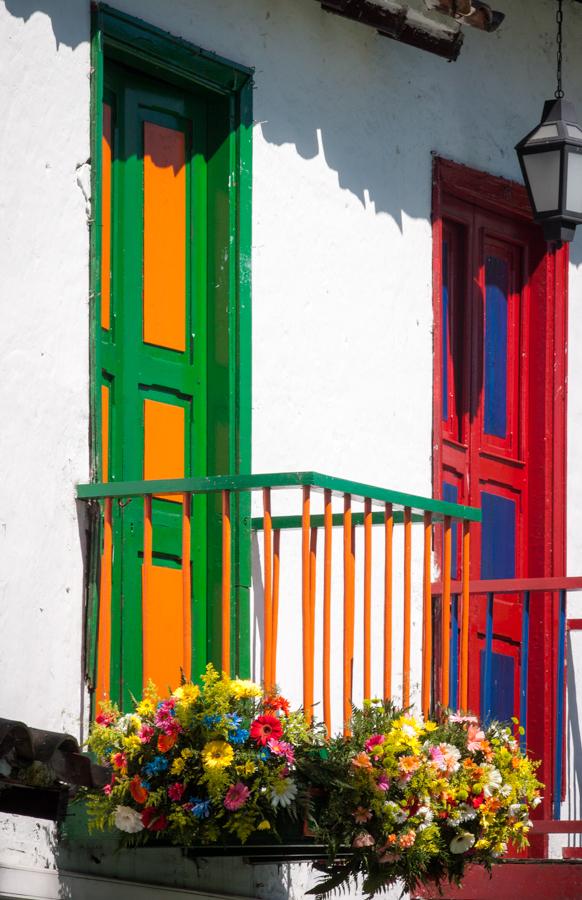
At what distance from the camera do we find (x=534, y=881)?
7906 millimetres

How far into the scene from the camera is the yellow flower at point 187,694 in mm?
6699

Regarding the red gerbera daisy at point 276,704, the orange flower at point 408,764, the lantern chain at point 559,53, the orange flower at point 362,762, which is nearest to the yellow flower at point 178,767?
the red gerbera daisy at point 276,704

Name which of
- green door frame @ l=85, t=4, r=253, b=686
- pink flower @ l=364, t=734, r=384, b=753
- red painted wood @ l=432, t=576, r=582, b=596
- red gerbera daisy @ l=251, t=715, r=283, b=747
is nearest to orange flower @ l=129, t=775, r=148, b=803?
red gerbera daisy @ l=251, t=715, r=283, b=747

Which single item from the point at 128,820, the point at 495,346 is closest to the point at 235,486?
the point at 128,820

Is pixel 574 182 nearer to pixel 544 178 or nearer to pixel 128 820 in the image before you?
pixel 544 178

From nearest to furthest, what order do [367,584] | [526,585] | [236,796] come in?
[236,796] < [367,584] < [526,585]

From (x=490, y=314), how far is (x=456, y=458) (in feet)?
2.56

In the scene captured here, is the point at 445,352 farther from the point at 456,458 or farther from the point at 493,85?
the point at 493,85

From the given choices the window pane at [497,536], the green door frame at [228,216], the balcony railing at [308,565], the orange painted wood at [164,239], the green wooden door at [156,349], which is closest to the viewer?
the balcony railing at [308,565]

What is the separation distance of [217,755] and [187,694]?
238 millimetres

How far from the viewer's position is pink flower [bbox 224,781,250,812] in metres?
6.53

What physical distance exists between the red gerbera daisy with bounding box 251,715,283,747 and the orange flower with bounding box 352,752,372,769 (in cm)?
26

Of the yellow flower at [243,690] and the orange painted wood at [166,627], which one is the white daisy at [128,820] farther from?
the orange painted wood at [166,627]

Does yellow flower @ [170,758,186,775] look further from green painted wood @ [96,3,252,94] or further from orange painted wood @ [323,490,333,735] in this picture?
green painted wood @ [96,3,252,94]
